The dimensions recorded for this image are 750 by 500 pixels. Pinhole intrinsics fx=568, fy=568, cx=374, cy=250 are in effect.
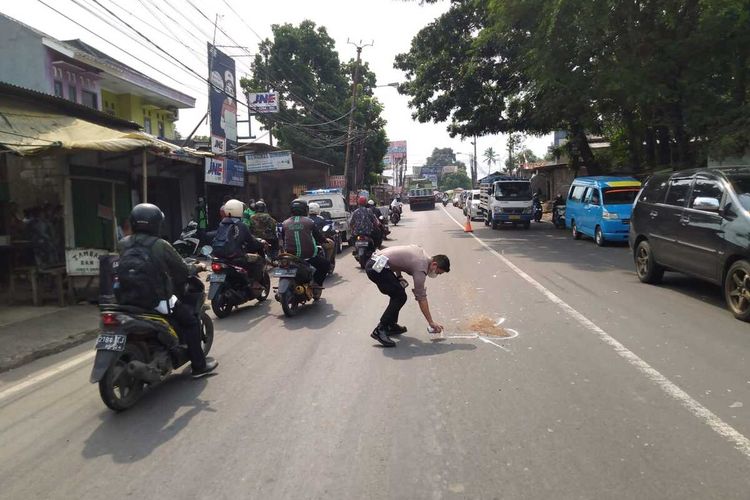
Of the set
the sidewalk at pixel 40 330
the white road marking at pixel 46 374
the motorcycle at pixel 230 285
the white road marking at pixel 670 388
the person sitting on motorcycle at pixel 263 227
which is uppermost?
the person sitting on motorcycle at pixel 263 227

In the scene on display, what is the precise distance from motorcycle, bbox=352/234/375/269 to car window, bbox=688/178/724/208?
255 inches

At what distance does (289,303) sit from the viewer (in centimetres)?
812

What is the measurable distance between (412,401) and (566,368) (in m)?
1.66

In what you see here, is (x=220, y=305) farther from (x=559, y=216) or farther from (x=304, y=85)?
(x=304, y=85)

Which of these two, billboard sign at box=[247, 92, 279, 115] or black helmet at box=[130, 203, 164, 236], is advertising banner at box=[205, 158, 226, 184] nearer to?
billboard sign at box=[247, 92, 279, 115]

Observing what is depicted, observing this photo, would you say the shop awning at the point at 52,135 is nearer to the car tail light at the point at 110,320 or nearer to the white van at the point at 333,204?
the car tail light at the point at 110,320

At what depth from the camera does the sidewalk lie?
652 cm

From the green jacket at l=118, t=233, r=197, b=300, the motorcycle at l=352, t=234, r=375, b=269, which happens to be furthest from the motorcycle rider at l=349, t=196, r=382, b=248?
the green jacket at l=118, t=233, r=197, b=300

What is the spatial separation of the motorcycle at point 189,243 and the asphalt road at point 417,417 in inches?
364

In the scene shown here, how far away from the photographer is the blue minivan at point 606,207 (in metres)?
16.4

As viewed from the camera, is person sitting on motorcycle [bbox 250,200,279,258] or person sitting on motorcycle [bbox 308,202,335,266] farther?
person sitting on motorcycle [bbox 250,200,279,258]

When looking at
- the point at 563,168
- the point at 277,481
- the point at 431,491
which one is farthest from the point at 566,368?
the point at 563,168

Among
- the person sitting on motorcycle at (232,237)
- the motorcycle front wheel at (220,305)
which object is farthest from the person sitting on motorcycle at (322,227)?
the motorcycle front wheel at (220,305)

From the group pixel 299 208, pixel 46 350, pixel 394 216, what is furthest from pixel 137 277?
pixel 394 216
